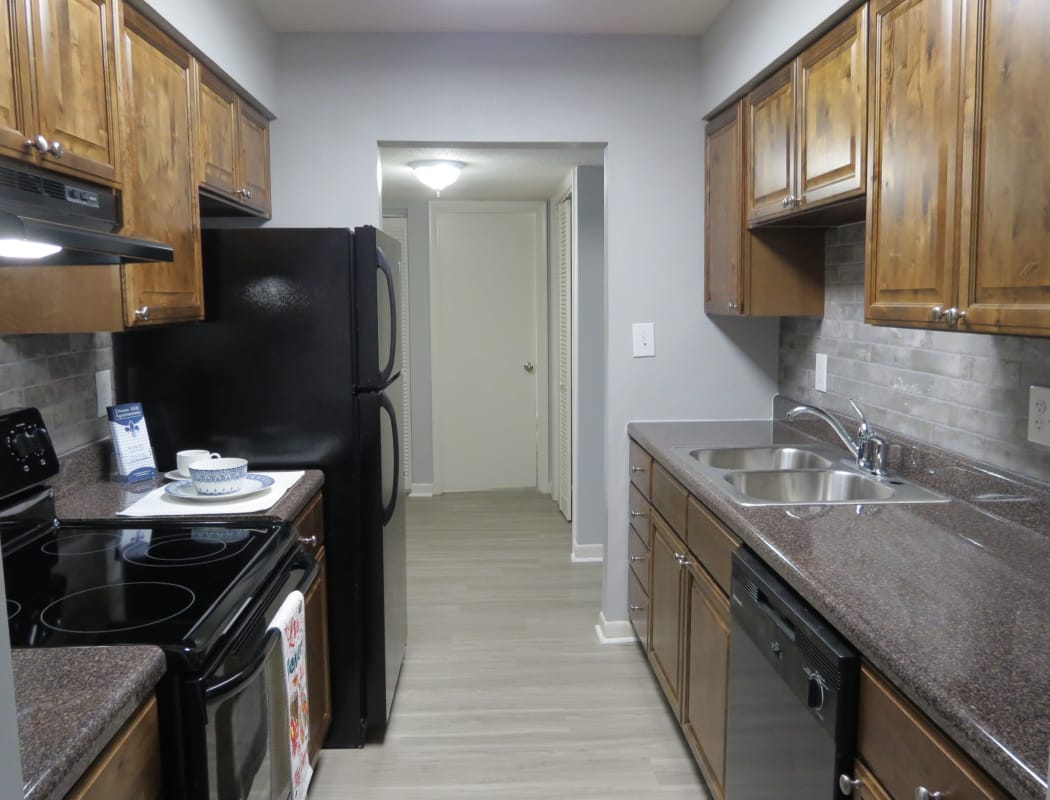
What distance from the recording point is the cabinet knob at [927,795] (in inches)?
42.1

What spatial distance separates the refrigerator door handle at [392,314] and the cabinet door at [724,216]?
1.18 metres

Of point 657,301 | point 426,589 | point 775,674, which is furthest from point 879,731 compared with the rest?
point 426,589

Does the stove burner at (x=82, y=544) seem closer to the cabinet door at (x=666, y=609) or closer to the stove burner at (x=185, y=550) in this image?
the stove burner at (x=185, y=550)

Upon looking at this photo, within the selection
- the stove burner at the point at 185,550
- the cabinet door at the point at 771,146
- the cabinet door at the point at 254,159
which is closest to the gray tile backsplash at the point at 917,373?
the cabinet door at the point at 771,146

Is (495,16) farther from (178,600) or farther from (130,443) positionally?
(178,600)

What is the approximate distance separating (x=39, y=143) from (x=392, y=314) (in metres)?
1.29

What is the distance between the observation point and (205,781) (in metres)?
1.32

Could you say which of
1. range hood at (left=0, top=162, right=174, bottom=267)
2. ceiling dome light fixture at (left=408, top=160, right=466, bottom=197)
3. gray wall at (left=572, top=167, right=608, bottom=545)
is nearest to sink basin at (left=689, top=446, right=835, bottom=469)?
gray wall at (left=572, top=167, right=608, bottom=545)

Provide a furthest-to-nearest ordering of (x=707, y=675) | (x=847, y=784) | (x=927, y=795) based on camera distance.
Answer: (x=707, y=675)
(x=847, y=784)
(x=927, y=795)

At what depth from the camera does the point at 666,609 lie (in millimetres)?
2688

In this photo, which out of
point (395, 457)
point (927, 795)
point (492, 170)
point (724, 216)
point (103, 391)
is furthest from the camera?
point (492, 170)

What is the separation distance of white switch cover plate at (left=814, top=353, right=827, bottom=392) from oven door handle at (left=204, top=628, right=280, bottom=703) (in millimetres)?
2071

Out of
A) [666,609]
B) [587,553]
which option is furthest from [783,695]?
[587,553]

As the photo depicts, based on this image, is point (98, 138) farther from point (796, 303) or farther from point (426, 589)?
point (426, 589)
